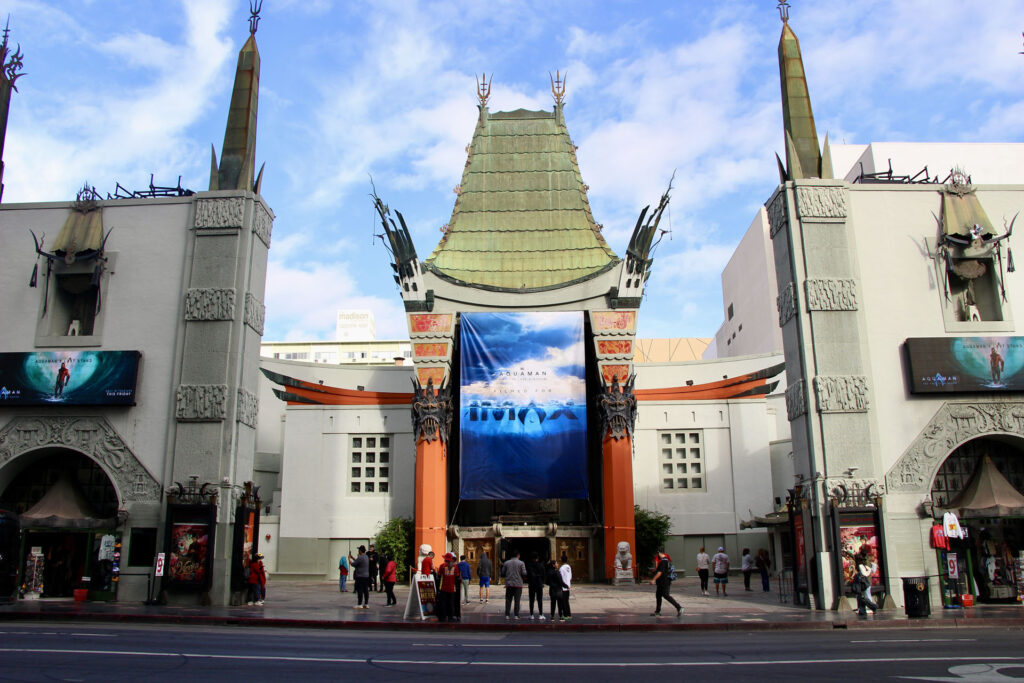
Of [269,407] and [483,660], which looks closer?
[483,660]

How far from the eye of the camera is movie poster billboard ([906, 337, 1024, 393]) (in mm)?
21766

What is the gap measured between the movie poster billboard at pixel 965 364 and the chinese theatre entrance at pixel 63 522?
2180 centimetres

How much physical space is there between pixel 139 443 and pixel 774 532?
24660mm

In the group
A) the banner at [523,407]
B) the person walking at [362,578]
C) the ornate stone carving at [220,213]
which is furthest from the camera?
the banner at [523,407]

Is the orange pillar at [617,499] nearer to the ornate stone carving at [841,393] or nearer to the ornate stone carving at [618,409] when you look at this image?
the ornate stone carving at [618,409]

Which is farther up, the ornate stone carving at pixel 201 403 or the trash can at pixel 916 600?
the ornate stone carving at pixel 201 403

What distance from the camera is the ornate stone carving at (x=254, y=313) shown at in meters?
23.5

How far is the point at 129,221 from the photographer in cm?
2436

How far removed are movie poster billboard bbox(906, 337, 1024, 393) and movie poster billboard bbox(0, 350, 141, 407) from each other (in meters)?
21.2

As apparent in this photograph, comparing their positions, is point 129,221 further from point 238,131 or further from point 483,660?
point 483,660

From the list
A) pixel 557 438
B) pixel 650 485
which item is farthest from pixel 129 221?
pixel 650 485

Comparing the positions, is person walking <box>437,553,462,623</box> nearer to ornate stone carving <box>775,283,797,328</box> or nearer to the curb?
the curb

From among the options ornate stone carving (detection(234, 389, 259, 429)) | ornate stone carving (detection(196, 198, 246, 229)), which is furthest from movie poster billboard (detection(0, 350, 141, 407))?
ornate stone carving (detection(196, 198, 246, 229))

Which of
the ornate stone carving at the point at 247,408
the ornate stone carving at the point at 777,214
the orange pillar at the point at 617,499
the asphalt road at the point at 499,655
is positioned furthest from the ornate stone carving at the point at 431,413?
the asphalt road at the point at 499,655
